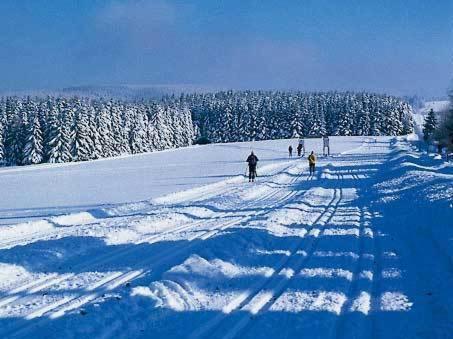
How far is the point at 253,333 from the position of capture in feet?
19.6

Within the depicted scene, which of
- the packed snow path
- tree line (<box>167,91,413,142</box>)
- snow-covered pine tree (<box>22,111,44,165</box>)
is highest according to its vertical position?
tree line (<box>167,91,413,142</box>)

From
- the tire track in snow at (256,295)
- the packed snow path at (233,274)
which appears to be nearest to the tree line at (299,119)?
the packed snow path at (233,274)

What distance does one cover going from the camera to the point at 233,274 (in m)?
8.73

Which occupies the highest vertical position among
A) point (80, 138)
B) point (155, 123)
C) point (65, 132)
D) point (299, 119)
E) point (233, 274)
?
point (299, 119)

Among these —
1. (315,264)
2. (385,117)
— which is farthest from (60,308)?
(385,117)

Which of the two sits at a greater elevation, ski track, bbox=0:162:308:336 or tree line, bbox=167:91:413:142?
tree line, bbox=167:91:413:142

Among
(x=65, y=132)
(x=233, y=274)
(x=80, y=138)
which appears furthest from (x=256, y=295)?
(x=80, y=138)

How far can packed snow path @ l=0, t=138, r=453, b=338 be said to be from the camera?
6309 mm

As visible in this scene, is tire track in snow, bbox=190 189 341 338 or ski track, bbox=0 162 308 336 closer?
tire track in snow, bbox=190 189 341 338

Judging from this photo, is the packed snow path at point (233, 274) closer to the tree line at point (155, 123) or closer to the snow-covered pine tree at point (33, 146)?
the snow-covered pine tree at point (33, 146)

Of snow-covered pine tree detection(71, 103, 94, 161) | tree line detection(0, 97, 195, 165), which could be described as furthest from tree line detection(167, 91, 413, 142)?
snow-covered pine tree detection(71, 103, 94, 161)

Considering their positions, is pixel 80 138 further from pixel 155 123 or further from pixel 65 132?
pixel 155 123

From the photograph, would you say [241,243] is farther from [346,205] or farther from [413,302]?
[346,205]

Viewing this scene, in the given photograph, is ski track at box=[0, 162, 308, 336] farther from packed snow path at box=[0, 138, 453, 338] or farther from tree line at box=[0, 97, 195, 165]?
tree line at box=[0, 97, 195, 165]
